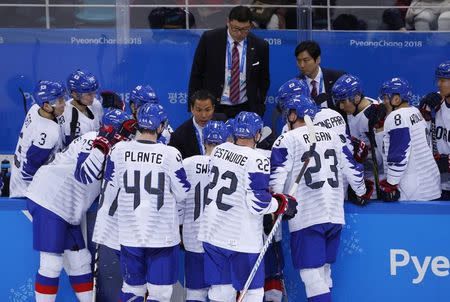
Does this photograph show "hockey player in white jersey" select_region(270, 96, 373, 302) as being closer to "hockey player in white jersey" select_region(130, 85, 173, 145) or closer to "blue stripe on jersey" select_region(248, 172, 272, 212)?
"blue stripe on jersey" select_region(248, 172, 272, 212)

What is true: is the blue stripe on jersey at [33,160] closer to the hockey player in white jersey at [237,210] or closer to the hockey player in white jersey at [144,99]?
the hockey player in white jersey at [144,99]

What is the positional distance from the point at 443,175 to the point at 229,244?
5.95 feet

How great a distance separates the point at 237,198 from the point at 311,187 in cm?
57

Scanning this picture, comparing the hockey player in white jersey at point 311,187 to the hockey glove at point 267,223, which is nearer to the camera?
the hockey player in white jersey at point 311,187

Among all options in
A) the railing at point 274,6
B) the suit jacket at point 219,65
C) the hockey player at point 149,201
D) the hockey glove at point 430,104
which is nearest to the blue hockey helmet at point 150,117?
the hockey player at point 149,201

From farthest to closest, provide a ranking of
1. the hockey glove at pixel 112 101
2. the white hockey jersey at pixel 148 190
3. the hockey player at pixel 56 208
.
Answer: the hockey glove at pixel 112 101, the hockey player at pixel 56 208, the white hockey jersey at pixel 148 190

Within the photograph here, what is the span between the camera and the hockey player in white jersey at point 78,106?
26.0ft

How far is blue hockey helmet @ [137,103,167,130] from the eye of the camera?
6972 mm

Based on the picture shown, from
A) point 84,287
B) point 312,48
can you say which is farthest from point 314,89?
point 84,287

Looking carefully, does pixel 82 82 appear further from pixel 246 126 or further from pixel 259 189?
pixel 259 189

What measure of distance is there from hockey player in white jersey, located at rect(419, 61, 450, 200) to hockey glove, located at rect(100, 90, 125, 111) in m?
2.12

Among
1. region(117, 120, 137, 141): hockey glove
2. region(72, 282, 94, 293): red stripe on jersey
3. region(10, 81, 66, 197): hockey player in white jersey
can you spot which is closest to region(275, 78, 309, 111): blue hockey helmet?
region(117, 120, 137, 141): hockey glove

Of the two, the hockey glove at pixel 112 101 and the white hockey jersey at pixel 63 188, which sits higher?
the hockey glove at pixel 112 101

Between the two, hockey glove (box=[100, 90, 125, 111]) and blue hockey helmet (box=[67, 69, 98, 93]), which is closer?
blue hockey helmet (box=[67, 69, 98, 93])
